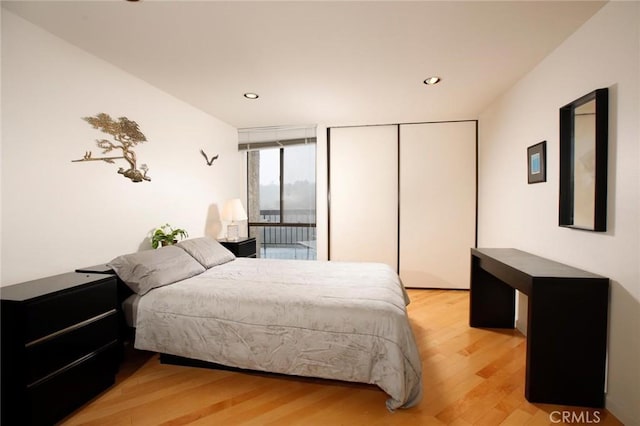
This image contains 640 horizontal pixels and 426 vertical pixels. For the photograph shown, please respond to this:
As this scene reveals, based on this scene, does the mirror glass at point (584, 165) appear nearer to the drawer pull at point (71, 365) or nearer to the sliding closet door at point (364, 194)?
the sliding closet door at point (364, 194)

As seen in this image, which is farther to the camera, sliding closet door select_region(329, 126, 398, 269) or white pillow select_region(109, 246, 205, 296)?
sliding closet door select_region(329, 126, 398, 269)

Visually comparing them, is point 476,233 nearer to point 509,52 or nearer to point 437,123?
point 437,123

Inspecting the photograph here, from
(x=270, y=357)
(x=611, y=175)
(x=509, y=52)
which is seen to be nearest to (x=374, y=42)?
(x=509, y=52)

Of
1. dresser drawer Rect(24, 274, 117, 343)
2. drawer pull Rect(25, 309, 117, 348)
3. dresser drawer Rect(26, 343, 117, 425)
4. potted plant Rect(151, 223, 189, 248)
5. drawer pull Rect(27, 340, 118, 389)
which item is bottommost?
dresser drawer Rect(26, 343, 117, 425)

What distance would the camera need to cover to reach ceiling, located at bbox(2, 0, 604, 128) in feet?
6.01

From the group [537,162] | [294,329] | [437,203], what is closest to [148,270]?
[294,329]

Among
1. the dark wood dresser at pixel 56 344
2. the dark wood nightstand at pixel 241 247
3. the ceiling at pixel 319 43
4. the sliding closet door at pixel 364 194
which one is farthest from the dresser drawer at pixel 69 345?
the sliding closet door at pixel 364 194

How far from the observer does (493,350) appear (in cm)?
253

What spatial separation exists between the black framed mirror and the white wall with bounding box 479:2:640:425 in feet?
0.14

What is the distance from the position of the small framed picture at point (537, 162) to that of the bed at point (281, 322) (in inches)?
62.0

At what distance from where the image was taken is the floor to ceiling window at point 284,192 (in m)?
4.61

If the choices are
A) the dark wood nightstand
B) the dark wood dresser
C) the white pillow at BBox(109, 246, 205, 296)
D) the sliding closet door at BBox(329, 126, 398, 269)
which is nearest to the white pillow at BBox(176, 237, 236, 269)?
the white pillow at BBox(109, 246, 205, 296)

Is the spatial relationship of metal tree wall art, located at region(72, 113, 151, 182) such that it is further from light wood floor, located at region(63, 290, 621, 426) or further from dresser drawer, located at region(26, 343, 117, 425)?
light wood floor, located at region(63, 290, 621, 426)

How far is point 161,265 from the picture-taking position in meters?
2.43
